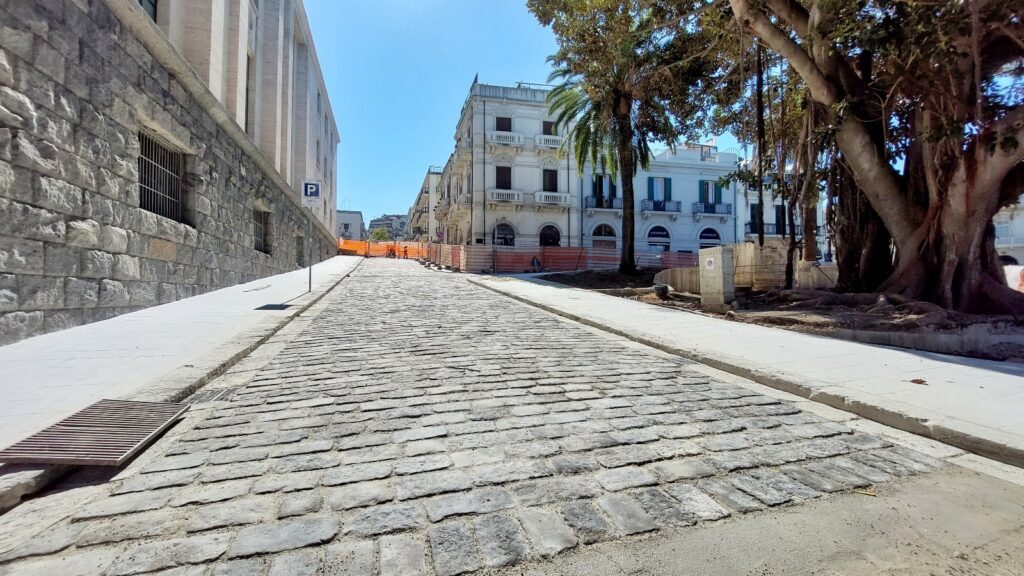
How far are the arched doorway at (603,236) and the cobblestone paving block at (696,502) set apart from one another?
1321 inches

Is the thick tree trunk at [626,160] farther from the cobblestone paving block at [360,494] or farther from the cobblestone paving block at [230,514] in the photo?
the cobblestone paving block at [230,514]

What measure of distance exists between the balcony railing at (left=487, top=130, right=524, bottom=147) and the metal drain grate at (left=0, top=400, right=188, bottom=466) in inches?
1205

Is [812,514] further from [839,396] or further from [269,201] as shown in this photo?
[269,201]

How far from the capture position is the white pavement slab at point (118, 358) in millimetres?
3498

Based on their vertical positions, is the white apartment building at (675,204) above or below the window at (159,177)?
above

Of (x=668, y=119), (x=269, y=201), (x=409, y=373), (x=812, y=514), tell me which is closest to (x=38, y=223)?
(x=409, y=373)

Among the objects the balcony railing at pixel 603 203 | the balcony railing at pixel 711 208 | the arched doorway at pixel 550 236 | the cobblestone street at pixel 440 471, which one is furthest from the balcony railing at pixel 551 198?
the cobblestone street at pixel 440 471

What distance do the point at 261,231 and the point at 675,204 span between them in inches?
1197

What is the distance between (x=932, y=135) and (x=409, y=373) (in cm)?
954

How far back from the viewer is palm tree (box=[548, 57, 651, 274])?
703 inches

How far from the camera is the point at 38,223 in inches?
208

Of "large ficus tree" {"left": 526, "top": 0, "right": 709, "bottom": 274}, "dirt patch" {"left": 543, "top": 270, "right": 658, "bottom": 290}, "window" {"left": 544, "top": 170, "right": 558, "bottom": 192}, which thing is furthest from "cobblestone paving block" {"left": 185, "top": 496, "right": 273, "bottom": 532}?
"window" {"left": 544, "top": 170, "right": 558, "bottom": 192}

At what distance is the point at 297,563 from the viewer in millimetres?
1926

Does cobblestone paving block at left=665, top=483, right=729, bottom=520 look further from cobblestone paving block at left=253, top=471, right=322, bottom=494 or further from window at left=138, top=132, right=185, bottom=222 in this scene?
window at left=138, top=132, right=185, bottom=222
